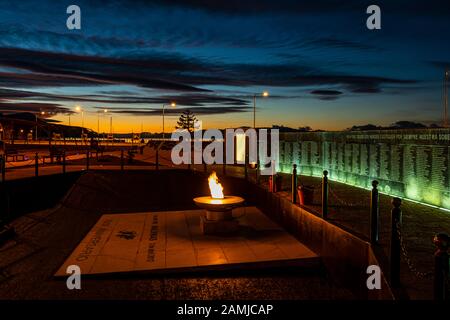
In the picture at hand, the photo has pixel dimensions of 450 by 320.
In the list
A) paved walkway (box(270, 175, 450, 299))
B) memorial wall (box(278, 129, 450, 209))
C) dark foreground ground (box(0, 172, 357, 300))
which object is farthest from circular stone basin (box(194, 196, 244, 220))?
memorial wall (box(278, 129, 450, 209))

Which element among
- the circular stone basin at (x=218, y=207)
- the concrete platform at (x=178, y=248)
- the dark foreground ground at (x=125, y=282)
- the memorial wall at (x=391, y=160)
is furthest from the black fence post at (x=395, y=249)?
the circular stone basin at (x=218, y=207)

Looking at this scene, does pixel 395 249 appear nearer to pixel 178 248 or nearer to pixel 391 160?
pixel 178 248

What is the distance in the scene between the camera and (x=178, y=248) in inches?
401

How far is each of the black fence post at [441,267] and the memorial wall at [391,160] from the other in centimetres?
666

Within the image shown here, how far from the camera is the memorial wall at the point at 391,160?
11.1 m

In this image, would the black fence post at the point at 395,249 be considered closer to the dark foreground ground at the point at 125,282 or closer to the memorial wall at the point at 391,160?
the dark foreground ground at the point at 125,282

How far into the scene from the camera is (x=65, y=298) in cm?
723

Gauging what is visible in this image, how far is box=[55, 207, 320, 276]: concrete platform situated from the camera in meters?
8.86

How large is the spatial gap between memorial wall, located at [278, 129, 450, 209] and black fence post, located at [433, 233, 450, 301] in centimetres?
666

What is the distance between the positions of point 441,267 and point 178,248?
667 centimetres

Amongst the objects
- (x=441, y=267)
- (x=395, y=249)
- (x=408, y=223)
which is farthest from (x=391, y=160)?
(x=441, y=267)
